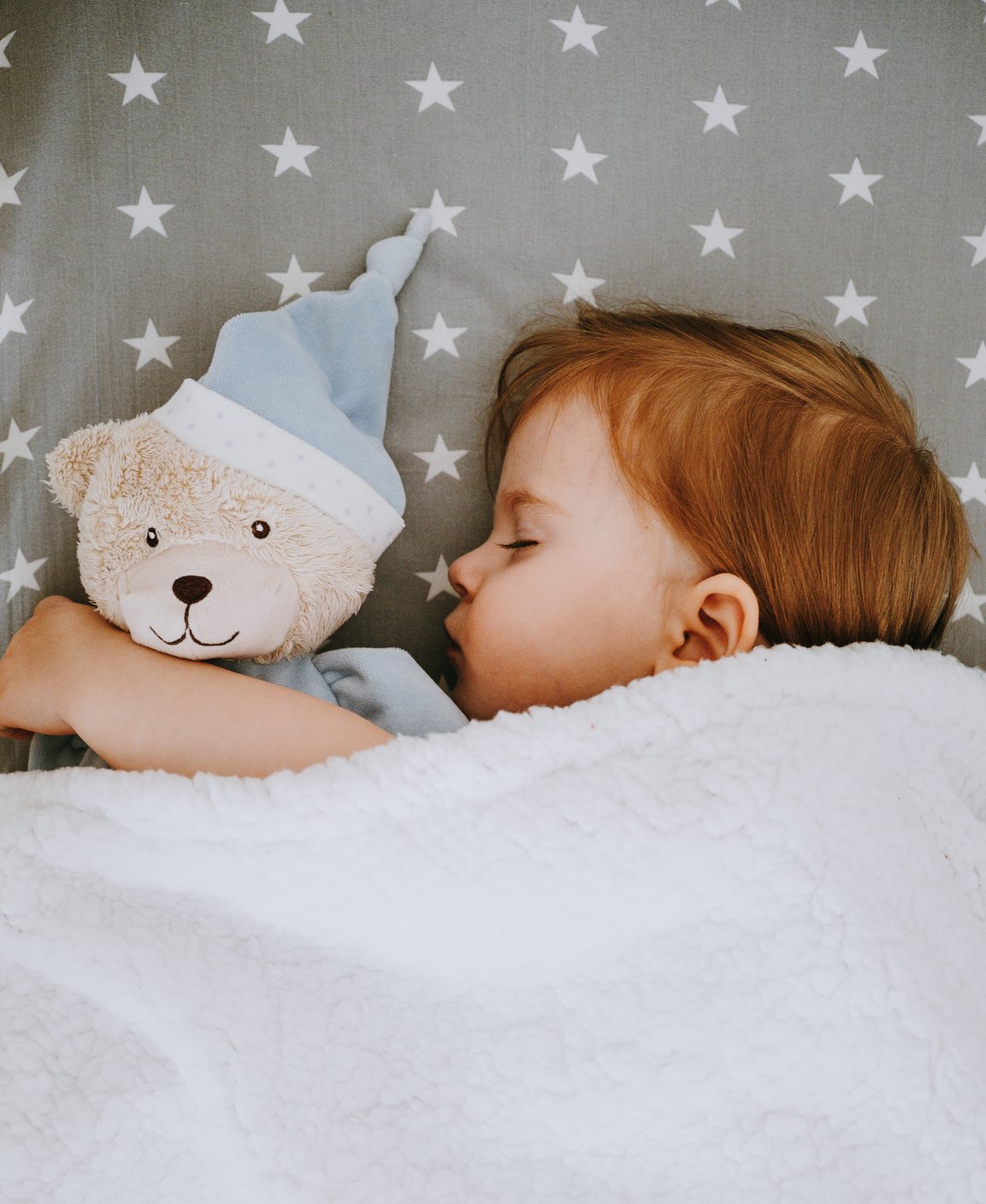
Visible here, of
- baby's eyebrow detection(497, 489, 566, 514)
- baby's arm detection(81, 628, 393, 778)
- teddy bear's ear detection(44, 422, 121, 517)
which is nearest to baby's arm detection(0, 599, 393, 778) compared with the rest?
baby's arm detection(81, 628, 393, 778)

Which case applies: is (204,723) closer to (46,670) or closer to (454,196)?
(46,670)

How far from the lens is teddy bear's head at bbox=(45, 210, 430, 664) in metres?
0.65

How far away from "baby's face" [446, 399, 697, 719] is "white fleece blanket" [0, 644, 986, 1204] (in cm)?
16

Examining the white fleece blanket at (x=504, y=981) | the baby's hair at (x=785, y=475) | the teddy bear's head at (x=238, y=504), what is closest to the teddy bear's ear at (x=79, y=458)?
the teddy bear's head at (x=238, y=504)

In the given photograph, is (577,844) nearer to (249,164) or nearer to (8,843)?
(8,843)

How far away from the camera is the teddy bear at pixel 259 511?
0.65 metres

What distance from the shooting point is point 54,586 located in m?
0.84

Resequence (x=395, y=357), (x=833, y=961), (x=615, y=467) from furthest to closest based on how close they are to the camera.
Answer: (x=395, y=357)
(x=615, y=467)
(x=833, y=961)

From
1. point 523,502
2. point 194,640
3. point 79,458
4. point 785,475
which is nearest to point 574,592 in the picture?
point 523,502

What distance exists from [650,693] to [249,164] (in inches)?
25.9

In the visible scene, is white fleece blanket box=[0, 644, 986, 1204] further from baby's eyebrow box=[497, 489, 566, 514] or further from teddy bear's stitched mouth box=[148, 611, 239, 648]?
baby's eyebrow box=[497, 489, 566, 514]

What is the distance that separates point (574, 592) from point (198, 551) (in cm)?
31

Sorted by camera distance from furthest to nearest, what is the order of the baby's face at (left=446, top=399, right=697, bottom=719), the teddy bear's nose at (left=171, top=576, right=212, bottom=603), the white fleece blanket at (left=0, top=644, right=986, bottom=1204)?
the baby's face at (left=446, top=399, right=697, bottom=719) → the teddy bear's nose at (left=171, top=576, right=212, bottom=603) → the white fleece blanket at (left=0, top=644, right=986, bottom=1204)

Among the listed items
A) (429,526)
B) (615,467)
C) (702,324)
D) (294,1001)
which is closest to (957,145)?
(702,324)
